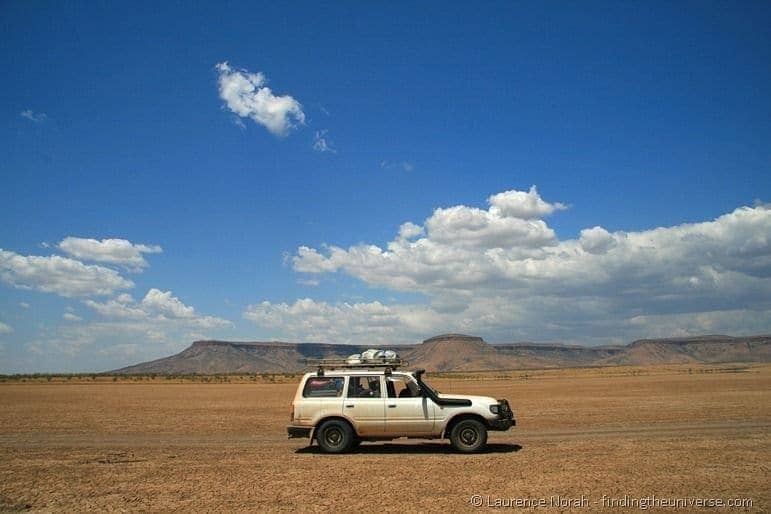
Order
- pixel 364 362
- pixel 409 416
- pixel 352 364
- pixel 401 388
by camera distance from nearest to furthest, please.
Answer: pixel 409 416, pixel 401 388, pixel 352 364, pixel 364 362

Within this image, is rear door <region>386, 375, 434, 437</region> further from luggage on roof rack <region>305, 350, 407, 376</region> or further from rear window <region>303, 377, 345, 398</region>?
rear window <region>303, 377, 345, 398</region>

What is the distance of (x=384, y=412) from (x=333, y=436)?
1.30m

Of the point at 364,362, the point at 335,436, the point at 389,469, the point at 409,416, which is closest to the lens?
the point at 389,469

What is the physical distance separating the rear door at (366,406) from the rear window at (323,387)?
0.75 ft

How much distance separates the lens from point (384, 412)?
547 inches

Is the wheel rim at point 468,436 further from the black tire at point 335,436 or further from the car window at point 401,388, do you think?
the black tire at point 335,436

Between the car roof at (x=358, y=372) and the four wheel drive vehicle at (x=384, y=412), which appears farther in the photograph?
the car roof at (x=358, y=372)

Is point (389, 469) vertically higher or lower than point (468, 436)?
lower

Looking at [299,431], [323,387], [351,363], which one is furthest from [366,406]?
[299,431]

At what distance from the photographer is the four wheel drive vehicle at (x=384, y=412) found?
1374 cm

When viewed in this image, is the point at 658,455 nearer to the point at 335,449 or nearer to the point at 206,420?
the point at 335,449

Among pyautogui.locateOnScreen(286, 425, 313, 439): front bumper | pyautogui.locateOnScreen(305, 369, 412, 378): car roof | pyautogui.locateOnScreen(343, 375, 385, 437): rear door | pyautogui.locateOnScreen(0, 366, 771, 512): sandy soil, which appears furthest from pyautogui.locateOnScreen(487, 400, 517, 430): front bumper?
pyautogui.locateOnScreen(286, 425, 313, 439): front bumper

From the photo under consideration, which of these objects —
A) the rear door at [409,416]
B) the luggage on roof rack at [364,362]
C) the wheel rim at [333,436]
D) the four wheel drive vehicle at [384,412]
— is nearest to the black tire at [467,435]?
the four wheel drive vehicle at [384,412]

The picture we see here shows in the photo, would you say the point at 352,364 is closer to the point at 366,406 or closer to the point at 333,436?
the point at 366,406
